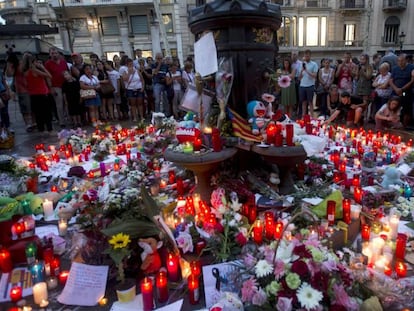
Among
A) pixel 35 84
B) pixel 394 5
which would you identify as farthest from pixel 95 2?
pixel 394 5

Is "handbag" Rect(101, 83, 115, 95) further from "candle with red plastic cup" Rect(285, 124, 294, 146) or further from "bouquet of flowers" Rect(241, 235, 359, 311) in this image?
"bouquet of flowers" Rect(241, 235, 359, 311)

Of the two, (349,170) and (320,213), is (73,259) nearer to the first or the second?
(320,213)

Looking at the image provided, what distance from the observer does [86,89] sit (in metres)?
7.64

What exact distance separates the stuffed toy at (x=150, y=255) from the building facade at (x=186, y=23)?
76.1 feet

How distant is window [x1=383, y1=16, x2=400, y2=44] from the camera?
26.4 metres

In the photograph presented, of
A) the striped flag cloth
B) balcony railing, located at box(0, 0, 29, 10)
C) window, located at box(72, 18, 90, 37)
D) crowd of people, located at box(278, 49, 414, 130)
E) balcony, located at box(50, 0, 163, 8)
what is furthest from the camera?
window, located at box(72, 18, 90, 37)

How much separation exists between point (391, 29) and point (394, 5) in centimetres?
184

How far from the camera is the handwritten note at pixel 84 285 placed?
7.40 feet

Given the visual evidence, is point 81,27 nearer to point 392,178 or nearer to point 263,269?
point 392,178

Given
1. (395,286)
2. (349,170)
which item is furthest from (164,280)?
(349,170)

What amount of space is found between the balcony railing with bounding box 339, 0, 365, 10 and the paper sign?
89.3 ft

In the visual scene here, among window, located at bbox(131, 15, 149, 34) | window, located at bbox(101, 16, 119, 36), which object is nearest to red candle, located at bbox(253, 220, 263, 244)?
window, located at bbox(131, 15, 149, 34)

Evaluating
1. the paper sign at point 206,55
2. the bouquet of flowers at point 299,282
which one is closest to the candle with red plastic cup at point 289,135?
the paper sign at point 206,55

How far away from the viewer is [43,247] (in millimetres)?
2719
